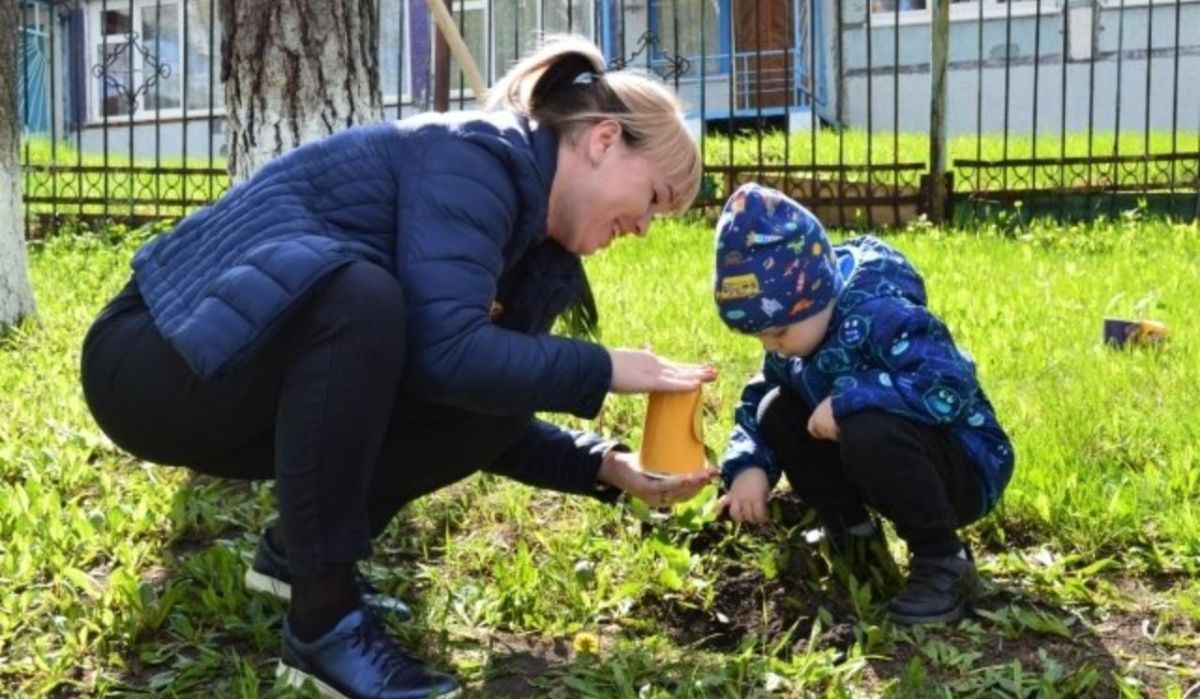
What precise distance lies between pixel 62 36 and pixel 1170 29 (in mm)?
12630

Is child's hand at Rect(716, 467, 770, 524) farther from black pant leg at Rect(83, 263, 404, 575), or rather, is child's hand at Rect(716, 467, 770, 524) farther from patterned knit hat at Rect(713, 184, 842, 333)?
black pant leg at Rect(83, 263, 404, 575)

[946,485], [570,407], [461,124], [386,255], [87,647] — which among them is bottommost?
[87,647]

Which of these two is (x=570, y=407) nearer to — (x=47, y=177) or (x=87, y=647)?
(x=87, y=647)

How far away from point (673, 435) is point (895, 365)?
0.38 meters

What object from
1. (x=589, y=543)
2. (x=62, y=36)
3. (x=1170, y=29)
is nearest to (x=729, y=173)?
(x=589, y=543)

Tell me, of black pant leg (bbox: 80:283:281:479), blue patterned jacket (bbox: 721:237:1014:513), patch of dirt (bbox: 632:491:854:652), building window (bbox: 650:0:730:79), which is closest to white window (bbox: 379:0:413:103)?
building window (bbox: 650:0:730:79)

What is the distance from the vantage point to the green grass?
2543 mm

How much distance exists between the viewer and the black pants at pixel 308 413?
7.29 ft

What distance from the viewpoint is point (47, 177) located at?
908cm

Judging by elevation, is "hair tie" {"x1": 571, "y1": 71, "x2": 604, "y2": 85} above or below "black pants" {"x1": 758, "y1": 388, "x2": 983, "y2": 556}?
above

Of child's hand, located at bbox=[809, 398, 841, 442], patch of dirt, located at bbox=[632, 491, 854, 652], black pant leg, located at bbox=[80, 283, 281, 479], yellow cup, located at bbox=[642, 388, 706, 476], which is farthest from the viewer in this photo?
patch of dirt, located at bbox=[632, 491, 854, 652]

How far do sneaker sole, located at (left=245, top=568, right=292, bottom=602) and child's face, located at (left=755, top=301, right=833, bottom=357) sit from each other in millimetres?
908

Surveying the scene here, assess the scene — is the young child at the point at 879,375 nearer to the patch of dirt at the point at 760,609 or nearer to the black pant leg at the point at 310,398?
the patch of dirt at the point at 760,609

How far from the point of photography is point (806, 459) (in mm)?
2865
